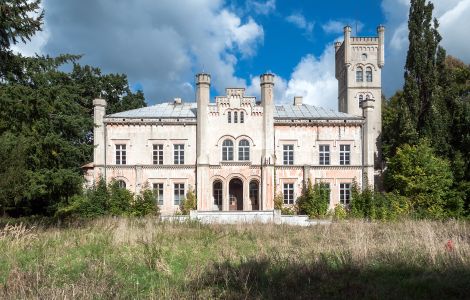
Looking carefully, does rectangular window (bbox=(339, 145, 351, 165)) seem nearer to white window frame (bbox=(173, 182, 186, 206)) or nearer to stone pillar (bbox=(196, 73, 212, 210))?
stone pillar (bbox=(196, 73, 212, 210))

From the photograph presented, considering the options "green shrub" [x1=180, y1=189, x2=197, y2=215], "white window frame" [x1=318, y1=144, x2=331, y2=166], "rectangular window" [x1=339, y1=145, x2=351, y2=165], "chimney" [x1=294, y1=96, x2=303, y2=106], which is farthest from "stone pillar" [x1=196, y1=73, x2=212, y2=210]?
"rectangular window" [x1=339, y1=145, x2=351, y2=165]

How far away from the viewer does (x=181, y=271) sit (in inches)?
359

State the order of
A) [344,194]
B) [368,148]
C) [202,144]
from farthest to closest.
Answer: [344,194] → [368,148] → [202,144]

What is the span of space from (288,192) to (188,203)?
780 centimetres

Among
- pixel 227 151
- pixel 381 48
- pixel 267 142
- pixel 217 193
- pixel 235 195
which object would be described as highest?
pixel 381 48

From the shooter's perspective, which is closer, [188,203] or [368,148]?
[188,203]

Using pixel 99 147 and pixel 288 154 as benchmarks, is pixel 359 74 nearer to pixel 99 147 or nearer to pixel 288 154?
pixel 288 154

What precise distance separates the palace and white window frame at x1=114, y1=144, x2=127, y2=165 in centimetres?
8

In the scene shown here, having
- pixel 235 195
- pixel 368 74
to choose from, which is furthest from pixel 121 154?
pixel 368 74

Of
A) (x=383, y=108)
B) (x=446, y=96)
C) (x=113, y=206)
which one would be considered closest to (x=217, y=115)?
(x=113, y=206)

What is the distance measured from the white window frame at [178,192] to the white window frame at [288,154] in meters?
8.17

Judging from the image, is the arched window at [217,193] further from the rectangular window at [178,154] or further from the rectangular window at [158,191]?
the rectangular window at [158,191]

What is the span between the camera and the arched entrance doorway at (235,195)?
1340 inches

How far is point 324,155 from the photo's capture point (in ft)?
107
